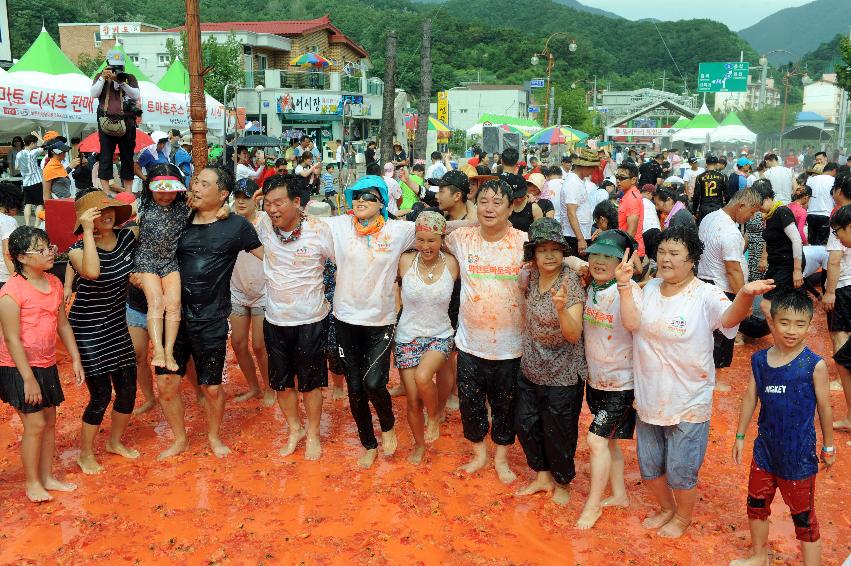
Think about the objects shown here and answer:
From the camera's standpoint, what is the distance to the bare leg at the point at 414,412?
4.99m

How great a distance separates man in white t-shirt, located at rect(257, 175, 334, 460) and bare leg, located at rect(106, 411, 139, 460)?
116 centimetres

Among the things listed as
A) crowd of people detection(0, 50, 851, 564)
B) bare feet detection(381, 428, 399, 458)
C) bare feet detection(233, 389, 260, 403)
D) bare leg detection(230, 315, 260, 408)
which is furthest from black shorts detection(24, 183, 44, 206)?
bare feet detection(381, 428, 399, 458)

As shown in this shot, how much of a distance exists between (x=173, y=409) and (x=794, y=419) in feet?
13.2

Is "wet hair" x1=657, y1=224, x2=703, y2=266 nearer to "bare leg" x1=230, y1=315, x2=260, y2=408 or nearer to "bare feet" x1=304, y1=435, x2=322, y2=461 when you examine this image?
"bare feet" x1=304, y1=435, x2=322, y2=461

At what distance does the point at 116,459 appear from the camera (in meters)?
5.35

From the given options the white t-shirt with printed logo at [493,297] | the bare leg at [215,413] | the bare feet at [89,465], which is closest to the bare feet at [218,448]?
the bare leg at [215,413]

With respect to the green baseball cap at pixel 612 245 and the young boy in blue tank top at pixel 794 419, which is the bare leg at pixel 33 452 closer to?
the green baseball cap at pixel 612 245

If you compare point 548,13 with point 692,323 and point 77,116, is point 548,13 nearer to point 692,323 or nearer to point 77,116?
point 77,116

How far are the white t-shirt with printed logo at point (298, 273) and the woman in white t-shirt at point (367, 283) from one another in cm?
12

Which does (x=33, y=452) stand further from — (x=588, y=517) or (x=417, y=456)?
(x=588, y=517)

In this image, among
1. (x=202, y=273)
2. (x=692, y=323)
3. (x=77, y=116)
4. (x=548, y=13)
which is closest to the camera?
(x=692, y=323)

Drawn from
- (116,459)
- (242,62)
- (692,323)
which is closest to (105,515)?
(116,459)

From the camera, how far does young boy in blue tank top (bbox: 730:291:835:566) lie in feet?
12.0

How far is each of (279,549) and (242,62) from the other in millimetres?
40718
